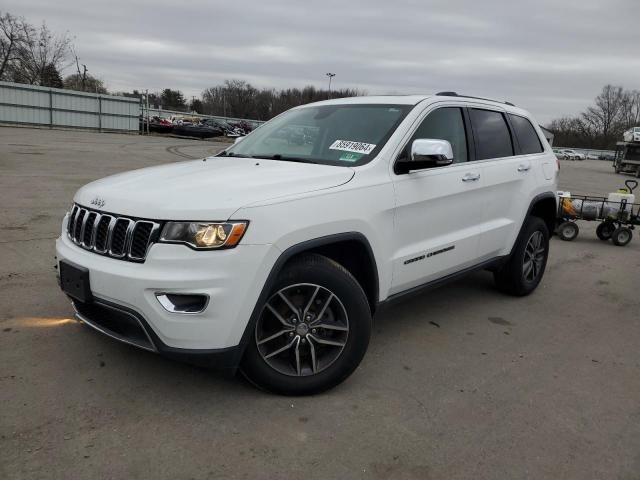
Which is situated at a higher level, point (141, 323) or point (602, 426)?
point (141, 323)

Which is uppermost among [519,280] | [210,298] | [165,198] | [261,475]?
[165,198]

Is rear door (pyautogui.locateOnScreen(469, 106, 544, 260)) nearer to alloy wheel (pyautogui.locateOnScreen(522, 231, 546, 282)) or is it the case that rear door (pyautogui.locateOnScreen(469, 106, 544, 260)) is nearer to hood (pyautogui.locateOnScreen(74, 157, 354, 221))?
alloy wheel (pyautogui.locateOnScreen(522, 231, 546, 282))

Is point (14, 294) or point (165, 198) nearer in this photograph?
point (165, 198)

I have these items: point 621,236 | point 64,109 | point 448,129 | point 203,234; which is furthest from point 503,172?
point 64,109

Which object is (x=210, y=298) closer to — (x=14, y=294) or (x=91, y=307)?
(x=91, y=307)

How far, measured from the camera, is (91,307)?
3039 mm

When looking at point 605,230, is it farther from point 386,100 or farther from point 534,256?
point 386,100

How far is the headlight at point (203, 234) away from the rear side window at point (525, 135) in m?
3.43

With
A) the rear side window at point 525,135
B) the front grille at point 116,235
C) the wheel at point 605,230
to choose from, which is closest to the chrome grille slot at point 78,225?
the front grille at point 116,235

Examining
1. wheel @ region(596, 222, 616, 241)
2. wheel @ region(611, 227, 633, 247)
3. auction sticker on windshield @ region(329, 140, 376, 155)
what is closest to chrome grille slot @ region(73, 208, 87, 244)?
auction sticker on windshield @ region(329, 140, 376, 155)

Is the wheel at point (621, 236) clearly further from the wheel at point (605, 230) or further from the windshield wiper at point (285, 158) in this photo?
the windshield wiper at point (285, 158)

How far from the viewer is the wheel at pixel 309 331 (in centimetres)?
299

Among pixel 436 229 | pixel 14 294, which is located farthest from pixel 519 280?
pixel 14 294

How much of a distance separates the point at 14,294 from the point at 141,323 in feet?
8.08
